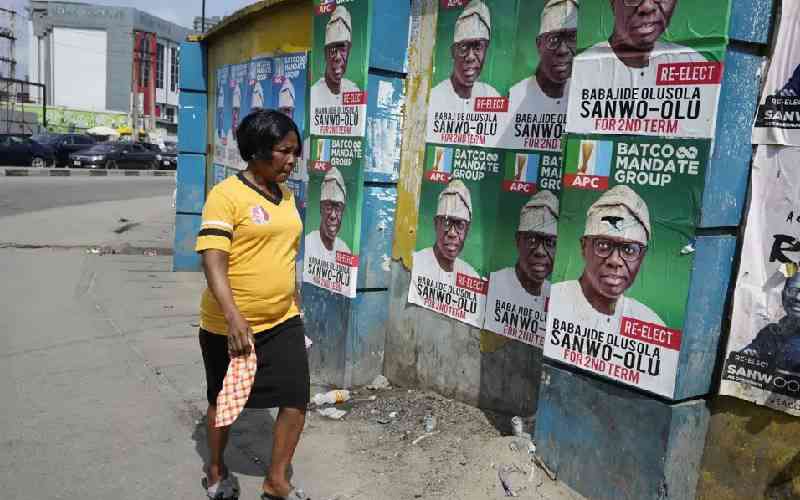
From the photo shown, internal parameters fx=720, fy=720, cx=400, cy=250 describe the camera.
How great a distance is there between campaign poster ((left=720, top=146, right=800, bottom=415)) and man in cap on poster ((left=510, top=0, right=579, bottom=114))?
1.20m

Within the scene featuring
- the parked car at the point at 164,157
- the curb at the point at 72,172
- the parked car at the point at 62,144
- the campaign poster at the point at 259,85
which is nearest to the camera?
the campaign poster at the point at 259,85

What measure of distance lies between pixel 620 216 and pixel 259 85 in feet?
17.0

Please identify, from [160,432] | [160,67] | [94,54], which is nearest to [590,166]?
[160,432]

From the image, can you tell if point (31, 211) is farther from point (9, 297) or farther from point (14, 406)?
point (14, 406)

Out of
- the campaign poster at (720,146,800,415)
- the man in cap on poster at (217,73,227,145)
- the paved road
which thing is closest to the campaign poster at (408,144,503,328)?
the campaign poster at (720,146,800,415)

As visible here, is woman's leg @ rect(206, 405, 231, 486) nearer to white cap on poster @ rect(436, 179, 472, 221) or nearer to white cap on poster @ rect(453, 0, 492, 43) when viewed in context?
white cap on poster @ rect(436, 179, 472, 221)

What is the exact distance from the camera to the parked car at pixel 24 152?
29188 millimetres

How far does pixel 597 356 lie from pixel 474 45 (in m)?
2.12

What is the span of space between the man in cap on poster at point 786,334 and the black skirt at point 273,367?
1.96 m

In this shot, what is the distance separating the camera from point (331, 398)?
188 inches

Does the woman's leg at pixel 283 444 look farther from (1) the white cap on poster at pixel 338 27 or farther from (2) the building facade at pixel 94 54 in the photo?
(2) the building facade at pixel 94 54

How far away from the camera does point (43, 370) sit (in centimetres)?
529

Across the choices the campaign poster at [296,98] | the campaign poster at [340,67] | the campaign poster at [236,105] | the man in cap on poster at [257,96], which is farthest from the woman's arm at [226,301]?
the campaign poster at [236,105]

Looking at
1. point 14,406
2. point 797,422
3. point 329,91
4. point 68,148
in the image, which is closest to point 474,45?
point 329,91
